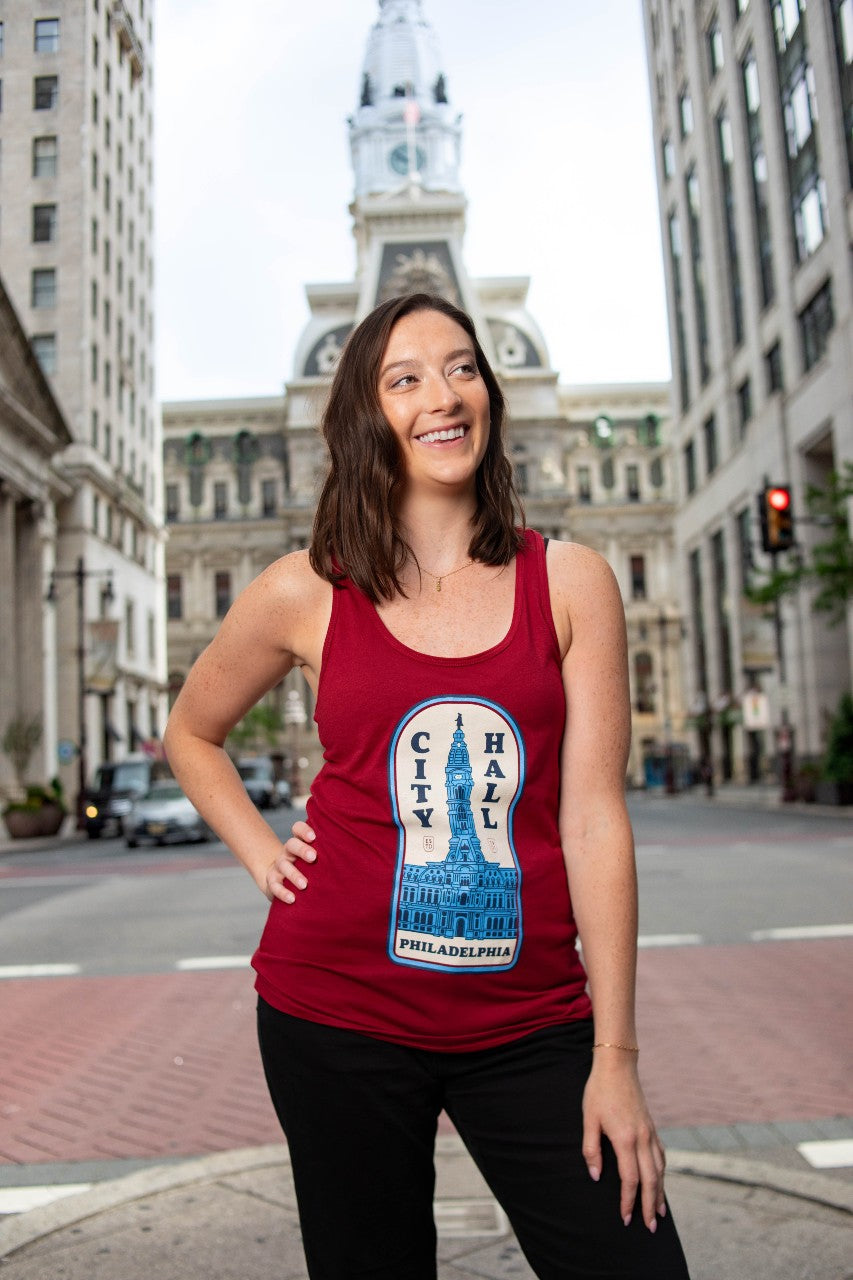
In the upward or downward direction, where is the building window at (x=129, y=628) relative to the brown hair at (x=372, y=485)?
upward

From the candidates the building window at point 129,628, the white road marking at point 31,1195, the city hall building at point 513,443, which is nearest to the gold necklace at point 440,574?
the white road marking at point 31,1195

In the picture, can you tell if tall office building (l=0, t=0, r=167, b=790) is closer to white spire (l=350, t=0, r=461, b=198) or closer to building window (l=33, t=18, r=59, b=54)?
building window (l=33, t=18, r=59, b=54)

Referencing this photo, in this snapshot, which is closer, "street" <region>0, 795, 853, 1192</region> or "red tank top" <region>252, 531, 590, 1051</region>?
"red tank top" <region>252, 531, 590, 1051</region>

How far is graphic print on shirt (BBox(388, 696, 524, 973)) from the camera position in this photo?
2.09 metres

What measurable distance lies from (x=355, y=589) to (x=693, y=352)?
176 ft

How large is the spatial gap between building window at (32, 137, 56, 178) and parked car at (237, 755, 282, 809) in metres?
37.9

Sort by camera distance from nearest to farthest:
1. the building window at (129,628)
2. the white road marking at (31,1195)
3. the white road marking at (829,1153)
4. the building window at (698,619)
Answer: the white road marking at (31,1195) < the white road marking at (829,1153) < the building window at (129,628) < the building window at (698,619)

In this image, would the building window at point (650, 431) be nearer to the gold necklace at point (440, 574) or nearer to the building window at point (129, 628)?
the building window at point (129, 628)

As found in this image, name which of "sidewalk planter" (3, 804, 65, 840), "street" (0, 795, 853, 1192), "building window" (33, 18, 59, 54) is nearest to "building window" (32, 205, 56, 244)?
"building window" (33, 18, 59, 54)

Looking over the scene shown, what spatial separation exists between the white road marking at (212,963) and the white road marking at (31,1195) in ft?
16.5

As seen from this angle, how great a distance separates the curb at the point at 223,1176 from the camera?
3.99 m

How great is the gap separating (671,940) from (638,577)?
86224 millimetres

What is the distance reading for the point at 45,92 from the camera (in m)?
4.24

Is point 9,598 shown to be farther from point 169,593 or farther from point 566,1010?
point 169,593
